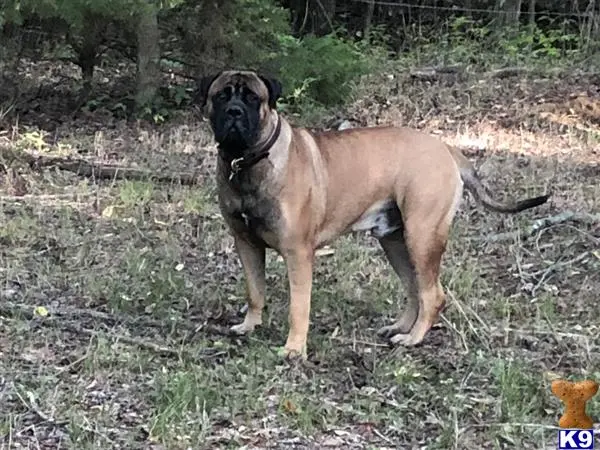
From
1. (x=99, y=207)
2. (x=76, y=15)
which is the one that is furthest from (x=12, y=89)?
(x=99, y=207)

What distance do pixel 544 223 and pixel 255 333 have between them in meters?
2.66

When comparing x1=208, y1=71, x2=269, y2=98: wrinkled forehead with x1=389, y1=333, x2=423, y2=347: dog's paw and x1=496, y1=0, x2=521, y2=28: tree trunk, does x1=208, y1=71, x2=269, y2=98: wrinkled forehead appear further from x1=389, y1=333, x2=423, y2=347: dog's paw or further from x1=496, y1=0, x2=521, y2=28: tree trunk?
x1=496, y1=0, x2=521, y2=28: tree trunk

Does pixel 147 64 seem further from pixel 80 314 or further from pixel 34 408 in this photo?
pixel 34 408

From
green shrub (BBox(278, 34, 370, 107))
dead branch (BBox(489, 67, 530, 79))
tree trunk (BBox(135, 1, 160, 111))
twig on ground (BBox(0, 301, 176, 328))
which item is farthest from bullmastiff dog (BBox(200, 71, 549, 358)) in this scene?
dead branch (BBox(489, 67, 530, 79))

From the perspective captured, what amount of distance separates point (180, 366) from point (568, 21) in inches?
619

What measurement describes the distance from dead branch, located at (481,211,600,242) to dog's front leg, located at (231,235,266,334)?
7.19 ft

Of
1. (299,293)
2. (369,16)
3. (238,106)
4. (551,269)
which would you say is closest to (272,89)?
(238,106)

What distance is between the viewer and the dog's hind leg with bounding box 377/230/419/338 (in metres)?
6.09

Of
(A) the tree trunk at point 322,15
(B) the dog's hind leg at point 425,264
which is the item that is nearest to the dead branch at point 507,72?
(A) the tree trunk at point 322,15

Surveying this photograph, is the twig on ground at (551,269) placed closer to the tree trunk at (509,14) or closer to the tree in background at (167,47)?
the tree in background at (167,47)

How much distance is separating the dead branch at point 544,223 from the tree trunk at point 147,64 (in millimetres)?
5934

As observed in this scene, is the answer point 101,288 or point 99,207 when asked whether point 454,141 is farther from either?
point 101,288

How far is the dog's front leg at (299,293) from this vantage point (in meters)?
5.57

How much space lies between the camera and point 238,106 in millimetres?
5371
